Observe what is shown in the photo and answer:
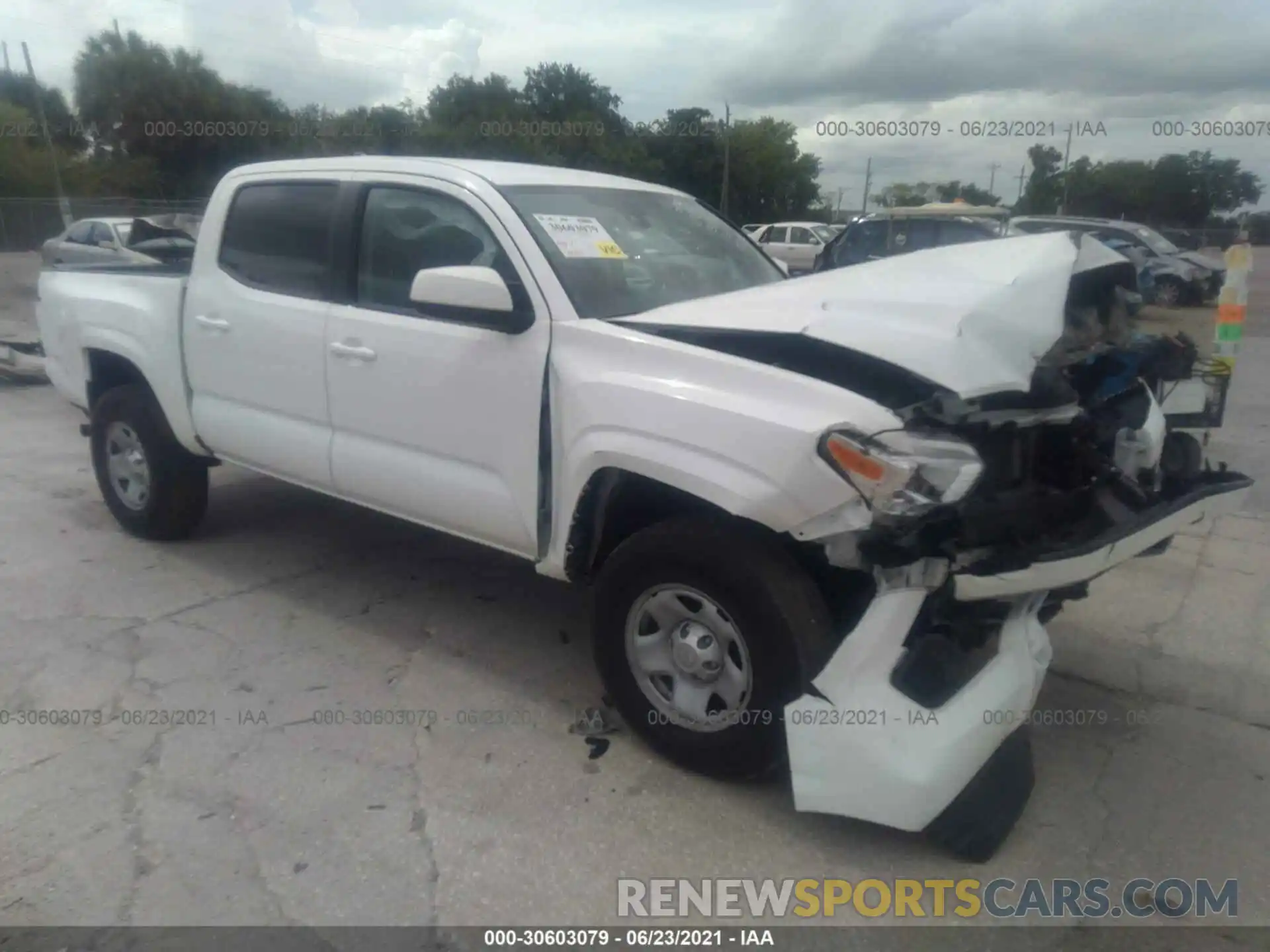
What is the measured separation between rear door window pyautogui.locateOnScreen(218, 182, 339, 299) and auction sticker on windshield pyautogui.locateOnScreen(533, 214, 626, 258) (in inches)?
42.0

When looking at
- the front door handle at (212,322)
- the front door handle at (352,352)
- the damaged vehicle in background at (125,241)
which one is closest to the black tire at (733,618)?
the front door handle at (352,352)

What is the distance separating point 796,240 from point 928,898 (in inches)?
929

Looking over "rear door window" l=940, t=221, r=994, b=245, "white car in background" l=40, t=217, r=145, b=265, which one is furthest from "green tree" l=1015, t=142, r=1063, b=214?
"white car in background" l=40, t=217, r=145, b=265

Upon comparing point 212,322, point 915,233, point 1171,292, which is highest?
point 212,322

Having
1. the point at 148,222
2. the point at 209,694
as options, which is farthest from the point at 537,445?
the point at 148,222

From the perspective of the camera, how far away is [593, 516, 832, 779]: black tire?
9.47 ft

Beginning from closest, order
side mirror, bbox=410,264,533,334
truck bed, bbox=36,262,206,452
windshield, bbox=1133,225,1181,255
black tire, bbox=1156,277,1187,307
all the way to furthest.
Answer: side mirror, bbox=410,264,533,334 < truck bed, bbox=36,262,206,452 < black tire, bbox=1156,277,1187,307 < windshield, bbox=1133,225,1181,255

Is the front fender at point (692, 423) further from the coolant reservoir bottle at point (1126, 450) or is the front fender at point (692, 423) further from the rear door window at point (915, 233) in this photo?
the rear door window at point (915, 233)

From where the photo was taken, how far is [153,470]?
5.11 meters

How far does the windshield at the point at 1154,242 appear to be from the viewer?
20031 millimetres

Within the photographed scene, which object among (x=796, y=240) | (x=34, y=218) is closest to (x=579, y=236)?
(x=796, y=240)

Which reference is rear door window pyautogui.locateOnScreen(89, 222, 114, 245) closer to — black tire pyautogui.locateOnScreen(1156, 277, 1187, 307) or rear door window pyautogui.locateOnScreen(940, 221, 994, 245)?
rear door window pyautogui.locateOnScreen(940, 221, 994, 245)

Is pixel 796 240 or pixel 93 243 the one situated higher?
pixel 93 243

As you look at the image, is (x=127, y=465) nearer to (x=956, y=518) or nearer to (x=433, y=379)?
(x=433, y=379)
